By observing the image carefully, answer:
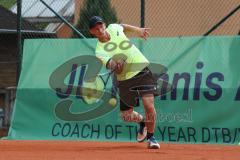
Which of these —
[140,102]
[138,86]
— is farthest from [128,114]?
[140,102]

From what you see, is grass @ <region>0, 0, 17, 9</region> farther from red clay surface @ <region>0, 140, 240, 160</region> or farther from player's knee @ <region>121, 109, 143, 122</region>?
red clay surface @ <region>0, 140, 240, 160</region>

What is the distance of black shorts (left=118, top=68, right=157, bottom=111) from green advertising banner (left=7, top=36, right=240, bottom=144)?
131 cm

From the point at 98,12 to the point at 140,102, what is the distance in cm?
362

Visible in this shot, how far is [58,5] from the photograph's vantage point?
21.2 meters

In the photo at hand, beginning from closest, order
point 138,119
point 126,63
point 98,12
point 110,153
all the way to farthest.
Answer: point 110,153, point 126,63, point 138,119, point 98,12

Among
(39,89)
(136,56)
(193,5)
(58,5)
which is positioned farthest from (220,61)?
(58,5)

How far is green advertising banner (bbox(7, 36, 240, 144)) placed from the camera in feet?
33.7

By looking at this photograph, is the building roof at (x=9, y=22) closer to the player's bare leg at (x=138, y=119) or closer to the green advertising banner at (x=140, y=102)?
the green advertising banner at (x=140, y=102)

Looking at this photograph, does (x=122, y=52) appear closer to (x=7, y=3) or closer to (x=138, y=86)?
(x=138, y=86)

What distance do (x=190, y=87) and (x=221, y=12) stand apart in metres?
5.33

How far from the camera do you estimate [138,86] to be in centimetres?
909

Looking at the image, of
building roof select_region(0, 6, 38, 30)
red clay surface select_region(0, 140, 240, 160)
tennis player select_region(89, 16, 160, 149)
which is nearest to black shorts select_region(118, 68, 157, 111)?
tennis player select_region(89, 16, 160, 149)

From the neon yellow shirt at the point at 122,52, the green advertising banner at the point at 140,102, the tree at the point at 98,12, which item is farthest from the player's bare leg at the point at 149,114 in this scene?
the tree at the point at 98,12

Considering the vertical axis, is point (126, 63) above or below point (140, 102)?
above
